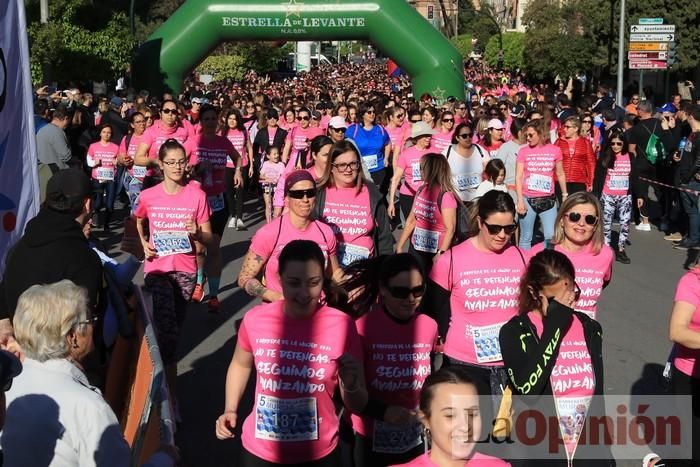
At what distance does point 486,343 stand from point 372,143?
883cm

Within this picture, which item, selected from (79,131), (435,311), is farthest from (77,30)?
(435,311)

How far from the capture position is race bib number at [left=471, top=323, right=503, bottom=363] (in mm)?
4992

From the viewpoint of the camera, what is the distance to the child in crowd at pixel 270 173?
13227 mm

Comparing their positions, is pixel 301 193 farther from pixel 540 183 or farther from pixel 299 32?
pixel 299 32

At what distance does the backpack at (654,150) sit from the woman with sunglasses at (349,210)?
353 inches

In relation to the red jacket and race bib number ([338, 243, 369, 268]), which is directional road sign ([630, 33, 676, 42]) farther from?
race bib number ([338, 243, 369, 268])

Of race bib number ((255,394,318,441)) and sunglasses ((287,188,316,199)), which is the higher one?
sunglasses ((287,188,316,199))

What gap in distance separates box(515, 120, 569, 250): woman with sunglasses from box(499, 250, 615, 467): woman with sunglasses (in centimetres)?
614

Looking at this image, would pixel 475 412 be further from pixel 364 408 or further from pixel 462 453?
pixel 364 408

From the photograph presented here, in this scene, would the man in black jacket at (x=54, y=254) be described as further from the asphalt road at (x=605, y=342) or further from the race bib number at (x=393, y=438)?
the asphalt road at (x=605, y=342)

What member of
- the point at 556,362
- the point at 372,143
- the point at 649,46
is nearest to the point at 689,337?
the point at 556,362

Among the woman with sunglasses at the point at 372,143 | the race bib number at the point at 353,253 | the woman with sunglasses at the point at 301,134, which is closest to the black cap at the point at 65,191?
the race bib number at the point at 353,253

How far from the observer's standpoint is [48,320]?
3.30m

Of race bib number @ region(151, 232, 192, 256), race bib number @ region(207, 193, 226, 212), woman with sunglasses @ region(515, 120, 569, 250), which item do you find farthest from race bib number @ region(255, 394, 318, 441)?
woman with sunglasses @ region(515, 120, 569, 250)
